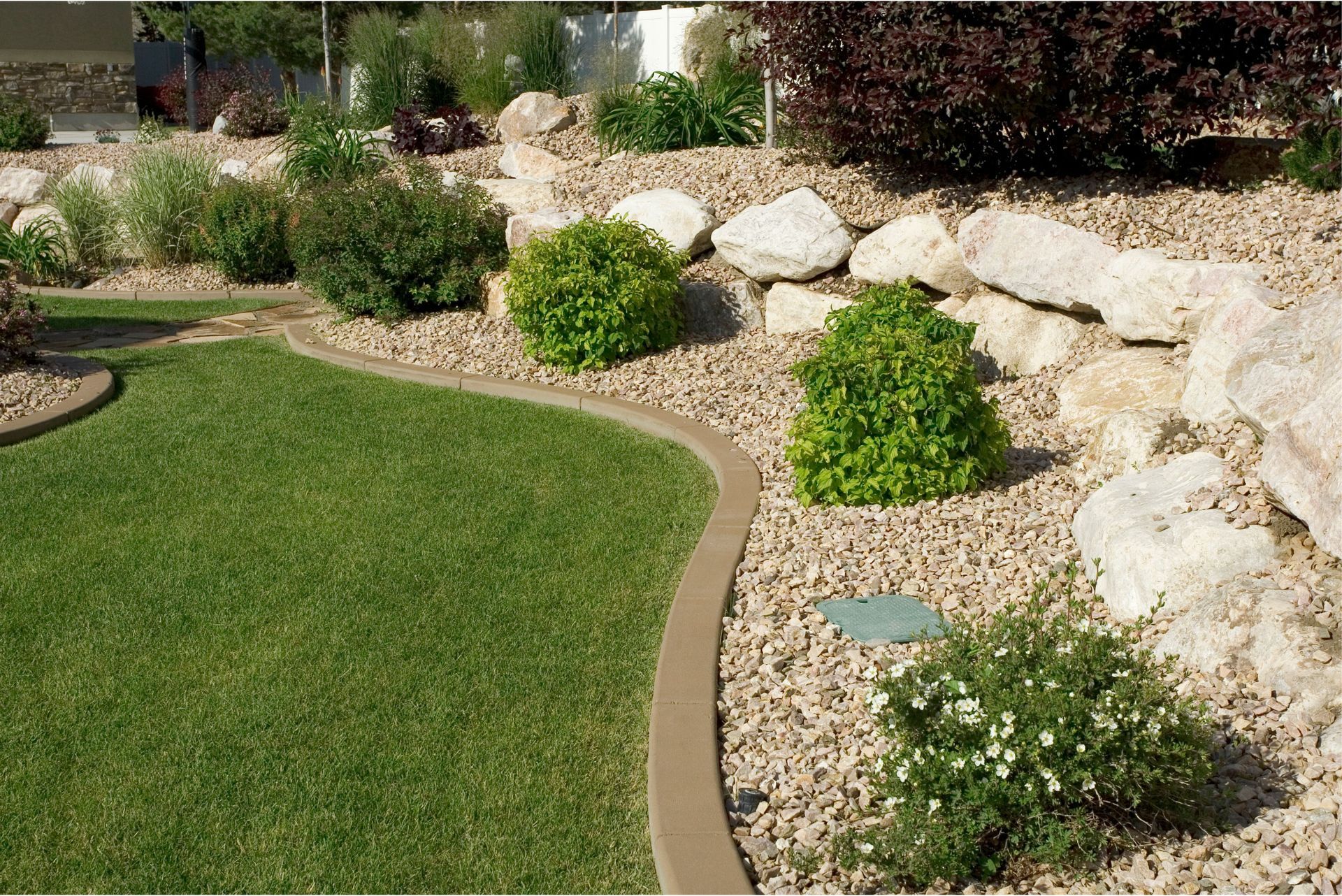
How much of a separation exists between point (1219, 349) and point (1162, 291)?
103 centimetres

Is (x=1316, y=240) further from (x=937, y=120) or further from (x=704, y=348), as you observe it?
(x=704, y=348)

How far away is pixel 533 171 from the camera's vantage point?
483 inches

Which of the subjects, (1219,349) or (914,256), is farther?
(914,256)

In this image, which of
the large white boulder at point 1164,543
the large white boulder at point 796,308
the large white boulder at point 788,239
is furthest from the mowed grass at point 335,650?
the large white boulder at point 788,239

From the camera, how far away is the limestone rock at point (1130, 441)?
5.12 meters

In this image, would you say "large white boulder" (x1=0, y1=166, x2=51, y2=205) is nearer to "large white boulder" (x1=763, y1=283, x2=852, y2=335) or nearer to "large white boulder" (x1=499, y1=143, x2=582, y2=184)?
"large white boulder" (x1=499, y1=143, x2=582, y2=184)

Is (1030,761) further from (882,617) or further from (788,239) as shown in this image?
(788,239)

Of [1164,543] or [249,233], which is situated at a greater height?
[249,233]

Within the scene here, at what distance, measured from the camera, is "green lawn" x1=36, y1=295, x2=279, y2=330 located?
10453 mm

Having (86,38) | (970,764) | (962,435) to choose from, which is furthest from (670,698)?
(86,38)

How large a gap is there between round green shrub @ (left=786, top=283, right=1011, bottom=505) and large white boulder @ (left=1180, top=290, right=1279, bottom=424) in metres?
0.84

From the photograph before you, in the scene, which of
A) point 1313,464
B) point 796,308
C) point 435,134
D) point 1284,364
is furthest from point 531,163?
Answer: point 1313,464

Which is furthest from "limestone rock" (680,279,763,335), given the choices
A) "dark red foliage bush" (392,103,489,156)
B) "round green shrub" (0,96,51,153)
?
"round green shrub" (0,96,51,153)

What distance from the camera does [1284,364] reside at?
4.25m
